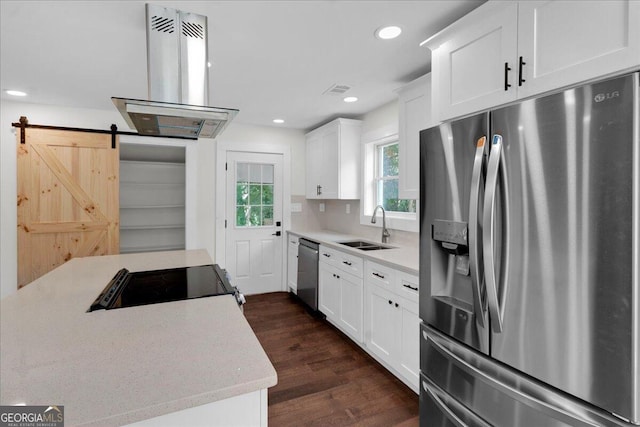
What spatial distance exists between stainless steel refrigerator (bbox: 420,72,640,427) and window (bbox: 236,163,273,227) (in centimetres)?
327

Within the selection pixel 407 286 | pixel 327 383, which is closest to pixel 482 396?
pixel 407 286

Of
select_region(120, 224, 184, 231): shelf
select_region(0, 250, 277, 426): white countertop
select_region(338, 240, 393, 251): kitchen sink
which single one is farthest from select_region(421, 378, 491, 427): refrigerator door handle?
select_region(120, 224, 184, 231): shelf

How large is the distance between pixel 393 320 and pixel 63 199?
11.7 ft

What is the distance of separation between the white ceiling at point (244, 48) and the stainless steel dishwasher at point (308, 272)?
163 cm

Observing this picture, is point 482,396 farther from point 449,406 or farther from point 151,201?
point 151,201

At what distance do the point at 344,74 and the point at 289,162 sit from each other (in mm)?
2116

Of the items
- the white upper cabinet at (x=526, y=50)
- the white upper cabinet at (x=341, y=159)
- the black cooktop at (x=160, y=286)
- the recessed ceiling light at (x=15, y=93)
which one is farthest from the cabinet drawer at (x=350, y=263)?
the recessed ceiling light at (x=15, y=93)

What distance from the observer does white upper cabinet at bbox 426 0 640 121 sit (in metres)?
1.07

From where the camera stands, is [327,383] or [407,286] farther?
[327,383]

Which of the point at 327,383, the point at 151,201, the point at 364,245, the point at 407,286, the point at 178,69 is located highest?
the point at 178,69

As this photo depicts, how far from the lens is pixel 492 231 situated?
1.22m

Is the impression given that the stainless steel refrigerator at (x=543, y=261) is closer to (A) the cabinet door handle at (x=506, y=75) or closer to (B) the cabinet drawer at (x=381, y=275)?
(A) the cabinet door handle at (x=506, y=75)

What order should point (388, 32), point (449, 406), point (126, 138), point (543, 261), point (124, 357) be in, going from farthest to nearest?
point (126, 138), point (388, 32), point (449, 406), point (543, 261), point (124, 357)

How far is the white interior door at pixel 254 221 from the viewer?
4332mm
